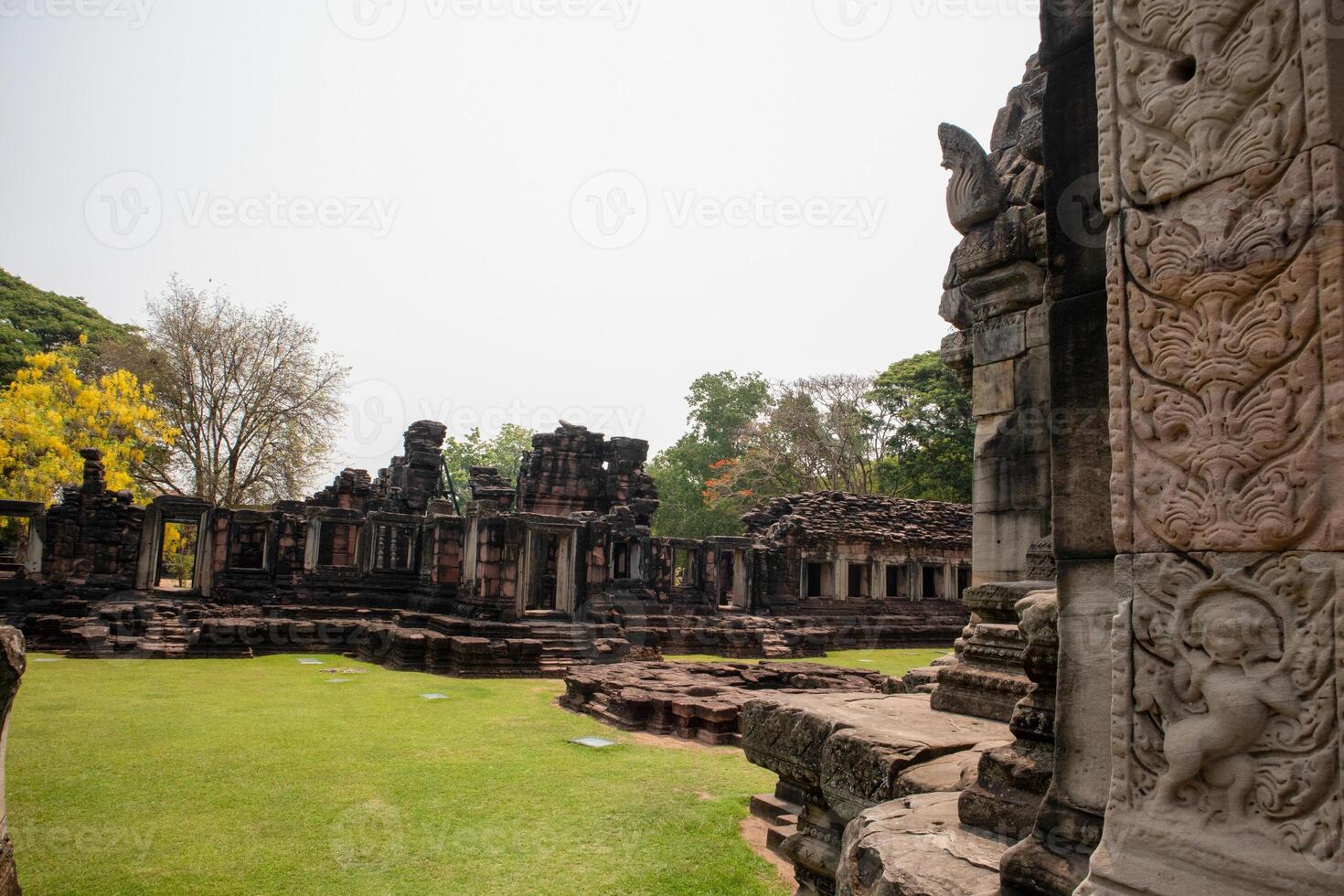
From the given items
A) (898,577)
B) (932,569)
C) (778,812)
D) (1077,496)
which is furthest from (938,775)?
(932,569)

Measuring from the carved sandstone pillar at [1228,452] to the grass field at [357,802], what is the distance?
3.06 m

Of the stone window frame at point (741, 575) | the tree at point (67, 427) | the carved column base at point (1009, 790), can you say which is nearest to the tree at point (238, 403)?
the tree at point (67, 427)

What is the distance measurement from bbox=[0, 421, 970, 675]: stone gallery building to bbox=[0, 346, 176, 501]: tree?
2536 mm

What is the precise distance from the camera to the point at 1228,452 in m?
1.91

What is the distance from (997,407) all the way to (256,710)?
27.7ft

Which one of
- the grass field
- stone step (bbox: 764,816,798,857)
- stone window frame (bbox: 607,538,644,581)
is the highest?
stone window frame (bbox: 607,538,644,581)

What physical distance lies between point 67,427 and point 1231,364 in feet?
102

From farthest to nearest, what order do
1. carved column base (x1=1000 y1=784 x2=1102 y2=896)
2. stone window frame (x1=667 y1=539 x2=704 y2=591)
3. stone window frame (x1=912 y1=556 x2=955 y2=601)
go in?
stone window frame (x1=912 y1=556 x2=955 y2=601), stone window frame (x1=667 y1=539 x2=704 y2=591), carved column base (x1=1000 y1=784 x2=1102 y2=896)

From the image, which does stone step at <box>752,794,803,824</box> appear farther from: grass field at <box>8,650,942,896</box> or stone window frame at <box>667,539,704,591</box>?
stone window frame at <box>667,539,704,591</box>

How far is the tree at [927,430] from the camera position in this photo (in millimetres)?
31797

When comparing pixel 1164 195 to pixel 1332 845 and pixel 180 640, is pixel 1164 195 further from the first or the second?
pixel 180 640

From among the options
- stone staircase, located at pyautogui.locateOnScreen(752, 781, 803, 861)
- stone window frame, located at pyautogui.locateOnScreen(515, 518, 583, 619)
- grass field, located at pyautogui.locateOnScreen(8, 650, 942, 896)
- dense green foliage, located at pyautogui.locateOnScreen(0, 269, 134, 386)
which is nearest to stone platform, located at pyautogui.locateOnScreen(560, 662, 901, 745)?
grass field, located at pyautogui.locateOnScreen(8, 650, 942, 896)

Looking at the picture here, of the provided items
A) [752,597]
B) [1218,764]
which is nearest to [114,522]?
[752,597]

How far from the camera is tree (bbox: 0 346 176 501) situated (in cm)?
2444
